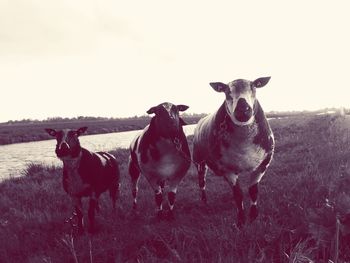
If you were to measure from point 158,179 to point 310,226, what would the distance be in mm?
3211

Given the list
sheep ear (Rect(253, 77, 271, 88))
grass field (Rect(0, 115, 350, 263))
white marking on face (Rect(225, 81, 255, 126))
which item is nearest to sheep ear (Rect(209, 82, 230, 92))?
white marking on face (Rect(225, 81, 255, 126))


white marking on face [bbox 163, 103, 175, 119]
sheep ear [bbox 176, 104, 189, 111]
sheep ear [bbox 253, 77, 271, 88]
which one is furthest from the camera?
sheep ear [bbox 176, 104, 189, 111]

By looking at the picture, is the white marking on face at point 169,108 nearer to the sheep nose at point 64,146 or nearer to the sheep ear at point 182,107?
the sheep ear at point 182,107

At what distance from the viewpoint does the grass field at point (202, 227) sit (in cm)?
419

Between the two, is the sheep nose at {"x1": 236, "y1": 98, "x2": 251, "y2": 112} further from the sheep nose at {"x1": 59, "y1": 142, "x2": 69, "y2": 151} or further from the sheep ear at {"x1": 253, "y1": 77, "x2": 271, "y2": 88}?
the sheep nose at {"x1": 59, "y1": 142, "x2": 69, "y2": 151}

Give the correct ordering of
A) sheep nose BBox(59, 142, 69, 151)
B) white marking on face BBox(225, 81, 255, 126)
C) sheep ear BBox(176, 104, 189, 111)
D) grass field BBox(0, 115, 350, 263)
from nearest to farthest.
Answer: grass field BBox(0, 115, 350, 263)
white marking on face BBox(225, 81, 255, 126)
sheep nose BBox(59, 142, 69, 151)
sheep ear BBox(176, 104, 189, 111)

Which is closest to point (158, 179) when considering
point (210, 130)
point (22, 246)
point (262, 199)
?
point (210, 130)

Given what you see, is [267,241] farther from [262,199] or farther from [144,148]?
[144,148]

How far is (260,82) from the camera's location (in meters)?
5.97

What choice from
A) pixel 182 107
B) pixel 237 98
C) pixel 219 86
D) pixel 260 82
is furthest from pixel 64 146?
pixel 260 82

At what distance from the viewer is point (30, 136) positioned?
3806 centimetres

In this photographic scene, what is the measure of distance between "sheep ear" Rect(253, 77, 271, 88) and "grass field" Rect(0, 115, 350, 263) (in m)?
1.94

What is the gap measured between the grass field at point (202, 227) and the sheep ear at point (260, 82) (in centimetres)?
194

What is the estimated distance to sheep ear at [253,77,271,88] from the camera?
5924mm
